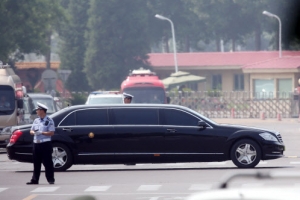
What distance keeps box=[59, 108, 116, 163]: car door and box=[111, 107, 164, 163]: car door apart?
0.19 m

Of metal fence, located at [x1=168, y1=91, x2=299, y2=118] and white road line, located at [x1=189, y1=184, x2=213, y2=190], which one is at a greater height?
metal fence, located at [x1=168, y1=91, x2=299, y2=118]

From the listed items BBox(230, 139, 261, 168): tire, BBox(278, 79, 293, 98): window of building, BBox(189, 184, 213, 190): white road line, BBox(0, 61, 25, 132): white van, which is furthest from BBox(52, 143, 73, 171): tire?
BBox(278, 79, 293, 98): window of building

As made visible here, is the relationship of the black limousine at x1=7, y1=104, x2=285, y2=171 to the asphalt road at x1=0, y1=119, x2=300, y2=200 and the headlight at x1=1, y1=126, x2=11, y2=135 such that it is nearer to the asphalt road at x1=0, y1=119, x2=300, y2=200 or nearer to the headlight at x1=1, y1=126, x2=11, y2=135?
the asphalt road at x1=0, y1=119, x2=300, y2=200

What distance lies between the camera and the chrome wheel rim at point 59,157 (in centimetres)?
1962

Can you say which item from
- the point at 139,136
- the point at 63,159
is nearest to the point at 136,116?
the point at 139,136

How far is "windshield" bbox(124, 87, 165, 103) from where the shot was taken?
43281mm

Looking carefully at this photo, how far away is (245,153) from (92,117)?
11.1 feet

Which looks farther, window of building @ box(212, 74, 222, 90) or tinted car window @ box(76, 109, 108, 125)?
window of building @ box(212, 74, 222, 90)

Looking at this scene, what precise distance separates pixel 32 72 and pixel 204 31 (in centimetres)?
2898

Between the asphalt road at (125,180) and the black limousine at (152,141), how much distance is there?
33 cm

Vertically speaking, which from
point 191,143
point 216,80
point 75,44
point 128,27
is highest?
point 128,27

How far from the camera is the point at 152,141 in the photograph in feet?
64.2

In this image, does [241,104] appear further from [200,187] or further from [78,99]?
[200,187]

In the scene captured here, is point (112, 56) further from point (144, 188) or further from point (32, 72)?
point (144, 188)
